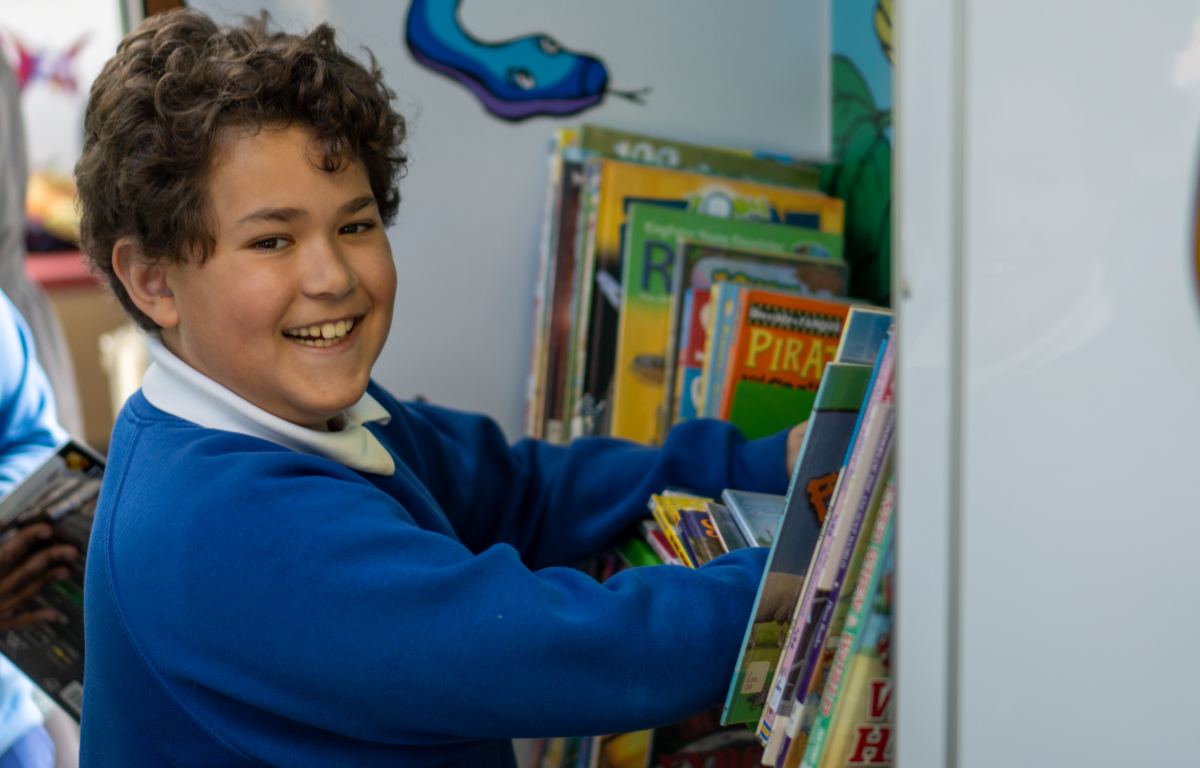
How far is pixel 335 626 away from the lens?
661 mm

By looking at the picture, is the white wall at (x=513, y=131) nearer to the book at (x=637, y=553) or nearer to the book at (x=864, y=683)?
the book at (x=637, y=553)

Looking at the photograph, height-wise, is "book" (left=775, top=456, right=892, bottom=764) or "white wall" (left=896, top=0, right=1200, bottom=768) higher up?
"white wall" (left=896, top=0, right=1200, bottom=768)

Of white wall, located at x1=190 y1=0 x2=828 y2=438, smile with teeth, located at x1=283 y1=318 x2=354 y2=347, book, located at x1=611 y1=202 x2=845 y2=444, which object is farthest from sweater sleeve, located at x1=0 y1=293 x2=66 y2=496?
book, located at x1=611 y1=202 x2=845 y2=444

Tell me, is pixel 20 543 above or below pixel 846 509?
below

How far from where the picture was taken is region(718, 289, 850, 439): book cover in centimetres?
121

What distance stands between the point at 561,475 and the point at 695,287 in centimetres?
36

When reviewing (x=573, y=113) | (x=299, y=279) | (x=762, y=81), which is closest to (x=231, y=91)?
(x=299, y=279)

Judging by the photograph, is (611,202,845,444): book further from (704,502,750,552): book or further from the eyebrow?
the eyebrow

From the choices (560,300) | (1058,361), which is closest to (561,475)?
(560,300)

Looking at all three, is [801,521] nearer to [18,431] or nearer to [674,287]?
[674,287]

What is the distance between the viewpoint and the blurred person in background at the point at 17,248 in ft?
6.64

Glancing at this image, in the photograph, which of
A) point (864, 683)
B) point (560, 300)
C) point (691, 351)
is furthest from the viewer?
point (560, 300)

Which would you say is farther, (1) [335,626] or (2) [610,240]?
(2) [610,240]

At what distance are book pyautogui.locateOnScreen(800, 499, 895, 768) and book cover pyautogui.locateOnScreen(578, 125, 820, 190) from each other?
39.1 inches
